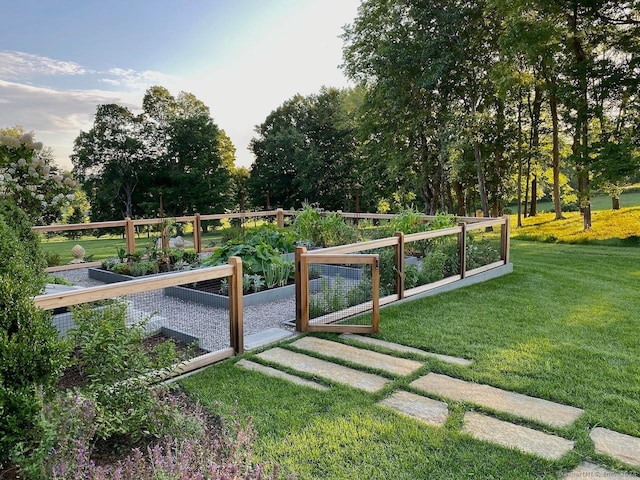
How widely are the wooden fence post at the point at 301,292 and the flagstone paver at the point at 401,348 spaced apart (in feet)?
1.31

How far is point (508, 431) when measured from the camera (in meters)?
2.33

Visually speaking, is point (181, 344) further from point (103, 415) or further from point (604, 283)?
point (604, 283)

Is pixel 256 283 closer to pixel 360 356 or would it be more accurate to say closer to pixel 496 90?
pixel 360 356

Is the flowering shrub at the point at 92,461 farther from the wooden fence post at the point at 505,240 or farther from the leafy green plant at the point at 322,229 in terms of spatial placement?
the leafy green plant at the point at 322,229

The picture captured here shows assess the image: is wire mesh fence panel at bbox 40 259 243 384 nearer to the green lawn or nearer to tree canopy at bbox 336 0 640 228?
tree canopy at bbox 336 0 640 228

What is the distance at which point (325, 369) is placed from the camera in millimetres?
3178

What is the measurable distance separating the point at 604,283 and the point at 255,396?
5.76 m

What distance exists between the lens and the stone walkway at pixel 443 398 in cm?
218

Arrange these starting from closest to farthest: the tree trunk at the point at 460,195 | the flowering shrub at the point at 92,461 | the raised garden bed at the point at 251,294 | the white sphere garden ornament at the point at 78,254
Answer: the flowering shrub at the point at 92,461 < the raised garden bed at the point at 251,294 < the white sphere garden ornament at the point at 78,254 < the tree trunk at the point at 460,195

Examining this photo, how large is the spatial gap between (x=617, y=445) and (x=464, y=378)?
3.12 ft

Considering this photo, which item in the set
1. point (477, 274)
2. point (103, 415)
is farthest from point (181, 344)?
point (477, 274)

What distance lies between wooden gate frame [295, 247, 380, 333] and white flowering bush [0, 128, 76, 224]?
3.89 m

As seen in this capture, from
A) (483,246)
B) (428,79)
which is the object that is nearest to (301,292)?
(483,246)

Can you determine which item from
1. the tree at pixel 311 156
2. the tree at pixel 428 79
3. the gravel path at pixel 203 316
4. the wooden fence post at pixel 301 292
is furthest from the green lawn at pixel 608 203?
the wooden fence post at pixel 301 292
